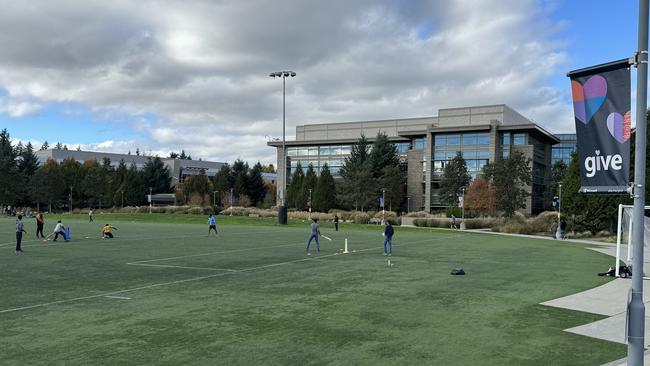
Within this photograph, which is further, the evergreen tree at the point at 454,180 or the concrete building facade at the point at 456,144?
the concrete building facade at the point at 456,144

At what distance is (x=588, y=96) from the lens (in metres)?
7.49

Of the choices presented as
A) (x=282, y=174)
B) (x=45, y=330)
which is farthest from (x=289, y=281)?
(x=282, y=174)

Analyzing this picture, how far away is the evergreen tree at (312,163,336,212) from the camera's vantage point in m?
95.0

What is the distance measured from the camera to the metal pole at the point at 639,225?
6090 mm

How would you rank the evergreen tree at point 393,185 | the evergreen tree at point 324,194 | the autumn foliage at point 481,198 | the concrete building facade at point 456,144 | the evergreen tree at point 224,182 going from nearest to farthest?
the autumn foliage at point 481,198 → the concrete building facade at point 456,144 → the evergreen tree at point 393,185 → the evergreen tree at point 324,194 → the evergreen tree at point 224,182

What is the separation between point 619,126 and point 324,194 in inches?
3481

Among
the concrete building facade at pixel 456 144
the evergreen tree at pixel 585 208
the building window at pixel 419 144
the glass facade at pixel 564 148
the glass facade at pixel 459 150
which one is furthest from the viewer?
the glass facade at pixel 564 148

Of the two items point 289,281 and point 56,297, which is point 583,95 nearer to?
point 289,281

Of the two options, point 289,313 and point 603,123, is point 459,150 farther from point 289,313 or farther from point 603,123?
point 603,123

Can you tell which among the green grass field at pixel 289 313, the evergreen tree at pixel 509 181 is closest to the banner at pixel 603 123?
the green grass field at pixel 289 313

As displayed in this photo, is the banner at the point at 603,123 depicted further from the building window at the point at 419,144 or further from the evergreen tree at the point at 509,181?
the building window at the point at 419,144

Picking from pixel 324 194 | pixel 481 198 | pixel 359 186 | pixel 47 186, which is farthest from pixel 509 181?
pixel 47 186

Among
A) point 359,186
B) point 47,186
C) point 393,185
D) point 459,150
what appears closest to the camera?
point 359,186

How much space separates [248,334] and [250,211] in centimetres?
7161
